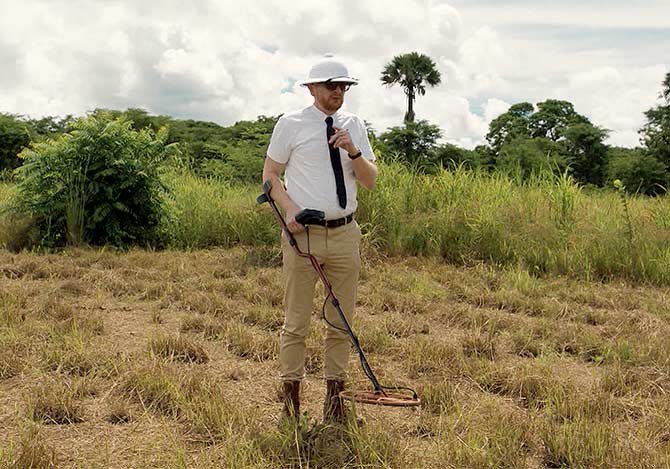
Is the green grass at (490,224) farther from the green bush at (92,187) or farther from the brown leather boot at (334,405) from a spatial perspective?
the brown leather boot at (334,405)

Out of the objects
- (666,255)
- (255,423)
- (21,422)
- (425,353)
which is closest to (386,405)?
(255,423)

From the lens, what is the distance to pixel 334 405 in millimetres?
3668

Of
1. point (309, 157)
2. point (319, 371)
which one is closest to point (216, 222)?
point (319, 371)

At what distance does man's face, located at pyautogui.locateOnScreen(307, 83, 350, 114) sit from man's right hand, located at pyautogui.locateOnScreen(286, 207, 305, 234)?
0.54 meters

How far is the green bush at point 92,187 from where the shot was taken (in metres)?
9.22

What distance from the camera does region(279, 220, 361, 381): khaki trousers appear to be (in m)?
3.53

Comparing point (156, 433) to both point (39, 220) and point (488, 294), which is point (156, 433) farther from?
point (39, 220)

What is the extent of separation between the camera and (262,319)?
18.6 feet

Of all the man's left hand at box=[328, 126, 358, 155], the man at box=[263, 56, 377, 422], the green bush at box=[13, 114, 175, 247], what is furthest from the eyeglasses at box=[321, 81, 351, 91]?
the green bush at box=[13, 114, 175, 247]

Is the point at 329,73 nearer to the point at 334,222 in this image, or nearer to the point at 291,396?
the point at 334,222

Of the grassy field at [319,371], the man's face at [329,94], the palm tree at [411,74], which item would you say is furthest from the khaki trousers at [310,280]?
the palm tree at [411,74]

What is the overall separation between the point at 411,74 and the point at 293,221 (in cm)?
3659

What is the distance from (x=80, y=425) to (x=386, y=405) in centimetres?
165

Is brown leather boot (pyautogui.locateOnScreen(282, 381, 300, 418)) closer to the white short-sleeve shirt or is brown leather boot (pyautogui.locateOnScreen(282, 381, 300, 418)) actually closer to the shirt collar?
the white short-sleeve shirt
